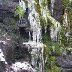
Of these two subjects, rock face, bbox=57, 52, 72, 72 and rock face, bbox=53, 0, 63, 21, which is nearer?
rock face, bbox=57, 52, 72, 72

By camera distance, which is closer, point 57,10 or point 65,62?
point 65,62

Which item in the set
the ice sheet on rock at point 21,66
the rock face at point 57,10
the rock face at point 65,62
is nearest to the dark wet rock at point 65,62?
the rock face at point 65,62

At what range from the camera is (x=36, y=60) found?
42.3ft

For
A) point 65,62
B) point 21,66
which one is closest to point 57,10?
point 65,62

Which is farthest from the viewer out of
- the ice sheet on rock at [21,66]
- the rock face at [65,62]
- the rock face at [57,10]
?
the rock face at [57,10]

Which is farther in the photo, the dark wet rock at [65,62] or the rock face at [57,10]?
the rock face at [57,10]

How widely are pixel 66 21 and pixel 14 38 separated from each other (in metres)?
2.23

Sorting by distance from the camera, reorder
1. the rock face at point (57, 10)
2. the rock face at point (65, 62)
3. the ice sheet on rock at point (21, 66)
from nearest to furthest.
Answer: the ice sheet on rock at point (21, 66) < the rock face at point (65, 62) < the rock face at point (57, 10)

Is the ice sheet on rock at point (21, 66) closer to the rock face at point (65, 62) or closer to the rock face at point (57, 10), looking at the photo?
the rock face at point (65, 62)

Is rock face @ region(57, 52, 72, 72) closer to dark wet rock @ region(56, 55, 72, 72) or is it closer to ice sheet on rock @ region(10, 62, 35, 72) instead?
dark wet rock @ region(56, 55, 72, 72)

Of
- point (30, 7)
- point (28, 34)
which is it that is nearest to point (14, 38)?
point (28, 34)

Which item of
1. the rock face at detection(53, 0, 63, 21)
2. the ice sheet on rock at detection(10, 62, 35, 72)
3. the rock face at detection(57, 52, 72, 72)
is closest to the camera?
the ice sheet on rock at detection(10, 62, 35, 72)

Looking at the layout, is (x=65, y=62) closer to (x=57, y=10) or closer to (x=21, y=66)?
(x=21, y=66)

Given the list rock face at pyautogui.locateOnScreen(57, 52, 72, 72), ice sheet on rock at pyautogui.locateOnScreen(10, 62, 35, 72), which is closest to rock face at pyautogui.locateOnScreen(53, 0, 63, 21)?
rock face at pyautogui.locateOnScreen(57, 52, 72, 72)
